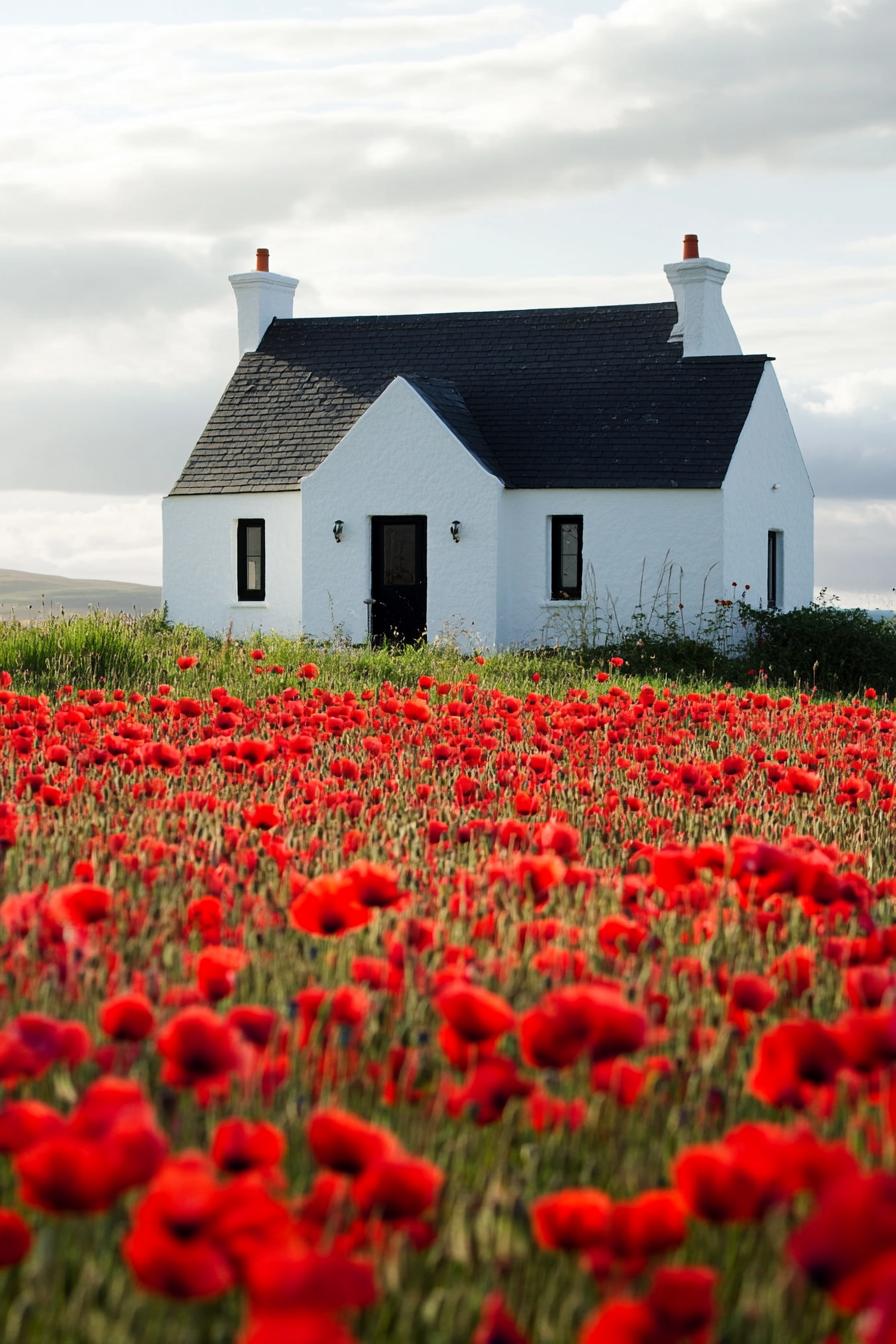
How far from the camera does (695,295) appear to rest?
2916 cm

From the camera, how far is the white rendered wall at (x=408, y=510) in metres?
27.2

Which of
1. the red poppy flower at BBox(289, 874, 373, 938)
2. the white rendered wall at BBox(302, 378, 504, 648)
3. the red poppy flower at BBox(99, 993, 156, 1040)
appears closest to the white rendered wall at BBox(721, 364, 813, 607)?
the white rendered wall at BBox(302, 378, 504, 648)

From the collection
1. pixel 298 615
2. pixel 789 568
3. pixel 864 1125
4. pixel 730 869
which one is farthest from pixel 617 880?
pixel 789 568

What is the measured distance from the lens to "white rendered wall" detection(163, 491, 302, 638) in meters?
29.1

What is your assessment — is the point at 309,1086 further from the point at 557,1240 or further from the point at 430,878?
the point at 430,878

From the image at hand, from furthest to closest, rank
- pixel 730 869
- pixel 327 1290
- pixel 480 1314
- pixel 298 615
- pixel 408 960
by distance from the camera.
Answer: pixel 298 615 < pixel 730 869 < pixel 408 960 < pixel 480 1314 < pixel 327 1290

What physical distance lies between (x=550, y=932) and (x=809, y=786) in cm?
201

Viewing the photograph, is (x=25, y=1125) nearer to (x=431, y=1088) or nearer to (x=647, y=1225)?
(x=647, y=1225)

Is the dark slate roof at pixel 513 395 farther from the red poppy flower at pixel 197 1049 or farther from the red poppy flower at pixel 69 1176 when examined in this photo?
the red poppy flower at pixel 69 1176

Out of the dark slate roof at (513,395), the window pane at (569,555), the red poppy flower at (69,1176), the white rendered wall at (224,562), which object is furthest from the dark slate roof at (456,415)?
the red poppy flower at (69,1176)

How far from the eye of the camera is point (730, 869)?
460 centimetres

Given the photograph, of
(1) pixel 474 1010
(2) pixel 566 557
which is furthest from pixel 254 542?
(1) pixel 474 1010

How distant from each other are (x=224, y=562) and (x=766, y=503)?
10459mm

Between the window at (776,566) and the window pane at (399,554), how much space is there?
7415 millimetres
